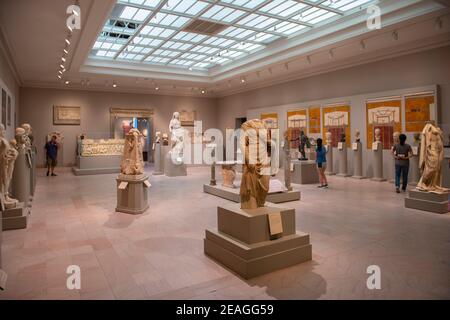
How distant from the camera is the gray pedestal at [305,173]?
464 inches

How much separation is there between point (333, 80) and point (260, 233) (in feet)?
39.2

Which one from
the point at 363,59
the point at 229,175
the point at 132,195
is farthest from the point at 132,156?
the point at 363,59

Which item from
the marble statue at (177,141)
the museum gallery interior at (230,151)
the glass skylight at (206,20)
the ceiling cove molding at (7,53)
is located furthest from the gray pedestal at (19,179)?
the marble statue at (177,141)

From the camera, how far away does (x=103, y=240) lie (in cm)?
547

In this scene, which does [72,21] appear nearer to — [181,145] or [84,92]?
[181,145]

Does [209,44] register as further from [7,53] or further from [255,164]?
[255,164]

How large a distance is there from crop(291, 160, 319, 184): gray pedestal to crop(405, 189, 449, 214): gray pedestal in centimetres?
442

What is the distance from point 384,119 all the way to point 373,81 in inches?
63.1

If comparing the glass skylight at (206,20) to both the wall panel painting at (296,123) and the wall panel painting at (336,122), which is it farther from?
the wall panel painting at (336,122)

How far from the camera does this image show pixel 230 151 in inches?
828

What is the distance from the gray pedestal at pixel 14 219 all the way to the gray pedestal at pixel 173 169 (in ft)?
27.6

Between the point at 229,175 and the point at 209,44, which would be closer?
the point at 229,175
